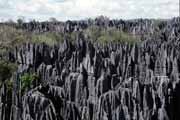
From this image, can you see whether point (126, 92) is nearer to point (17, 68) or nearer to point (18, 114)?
point (18, 114)

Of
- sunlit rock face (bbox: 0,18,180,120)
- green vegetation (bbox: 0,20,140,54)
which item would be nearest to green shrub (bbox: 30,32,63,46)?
green vegetation (bbox: 0,20,140,54)

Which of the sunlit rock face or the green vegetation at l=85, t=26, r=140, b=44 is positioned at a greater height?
the green vegetation at l=85, t=26, r=140, b=44

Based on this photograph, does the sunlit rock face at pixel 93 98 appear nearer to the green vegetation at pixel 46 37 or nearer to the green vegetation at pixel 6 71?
the green vegetation at pixel 6 71

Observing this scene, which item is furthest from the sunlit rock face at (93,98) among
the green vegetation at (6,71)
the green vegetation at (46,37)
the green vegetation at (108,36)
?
the green vegetation at (108,36)

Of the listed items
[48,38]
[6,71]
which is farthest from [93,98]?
[48,38]

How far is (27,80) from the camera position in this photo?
40656mm

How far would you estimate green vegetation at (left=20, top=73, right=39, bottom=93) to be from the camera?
37656mm

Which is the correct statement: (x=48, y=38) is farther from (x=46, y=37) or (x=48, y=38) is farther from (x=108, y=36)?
(x=108, y=36)

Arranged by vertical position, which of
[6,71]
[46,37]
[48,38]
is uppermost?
[46,37]

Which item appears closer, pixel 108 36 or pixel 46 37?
pixel 46 37

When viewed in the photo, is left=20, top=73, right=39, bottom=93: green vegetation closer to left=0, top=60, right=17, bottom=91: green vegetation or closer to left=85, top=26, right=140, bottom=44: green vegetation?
left=0, top=60, right=17, bottom=91: green vegetation

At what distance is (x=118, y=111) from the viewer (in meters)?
29.6

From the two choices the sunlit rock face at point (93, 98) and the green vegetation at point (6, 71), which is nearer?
the sunlit rock face at point (93, 98)

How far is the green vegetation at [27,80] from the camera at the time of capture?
3766cm
